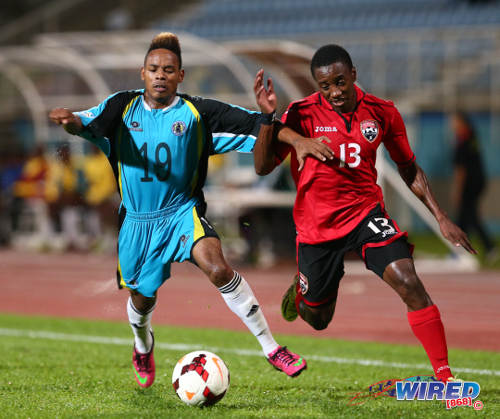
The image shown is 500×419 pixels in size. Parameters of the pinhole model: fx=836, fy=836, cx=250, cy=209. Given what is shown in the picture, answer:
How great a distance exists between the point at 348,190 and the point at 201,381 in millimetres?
1534

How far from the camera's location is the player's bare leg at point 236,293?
504 cm

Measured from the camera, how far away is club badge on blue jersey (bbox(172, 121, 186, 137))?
17.3 ft

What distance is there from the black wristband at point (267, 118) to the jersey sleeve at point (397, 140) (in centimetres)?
87

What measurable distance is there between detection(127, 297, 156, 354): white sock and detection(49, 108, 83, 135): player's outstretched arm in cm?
123

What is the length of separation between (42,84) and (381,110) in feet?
47.2

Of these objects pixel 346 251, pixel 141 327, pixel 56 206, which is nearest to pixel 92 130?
pixel 141 327

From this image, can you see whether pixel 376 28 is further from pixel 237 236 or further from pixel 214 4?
pixel 237 236

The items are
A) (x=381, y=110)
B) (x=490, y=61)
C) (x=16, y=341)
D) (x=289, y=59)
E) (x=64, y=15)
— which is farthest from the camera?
(x=64, y=15)

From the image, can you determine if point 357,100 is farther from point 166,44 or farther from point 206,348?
point 206,348

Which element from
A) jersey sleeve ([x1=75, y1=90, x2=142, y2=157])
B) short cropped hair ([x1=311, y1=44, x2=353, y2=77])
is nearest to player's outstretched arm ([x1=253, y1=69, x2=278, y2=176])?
short cropped hair ([x1=311, y1=44, x2=353, y2=77])

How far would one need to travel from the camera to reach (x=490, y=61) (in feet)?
70.3

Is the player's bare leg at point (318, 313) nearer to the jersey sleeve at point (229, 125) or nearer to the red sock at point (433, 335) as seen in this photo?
the red sock at point (433, 335)

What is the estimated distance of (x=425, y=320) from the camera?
194 inches

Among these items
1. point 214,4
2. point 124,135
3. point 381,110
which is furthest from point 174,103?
point 214,4
